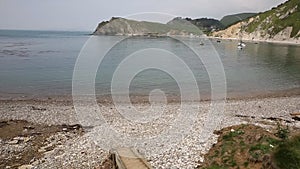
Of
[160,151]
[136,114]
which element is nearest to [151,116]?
[136,114]

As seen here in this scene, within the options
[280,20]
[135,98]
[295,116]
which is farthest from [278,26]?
[295,116]

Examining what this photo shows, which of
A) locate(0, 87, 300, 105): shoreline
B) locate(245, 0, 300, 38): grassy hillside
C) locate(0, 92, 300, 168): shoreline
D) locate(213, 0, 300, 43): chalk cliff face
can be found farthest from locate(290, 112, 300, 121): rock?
locate(245, 0, 300, 38): grassy hillside

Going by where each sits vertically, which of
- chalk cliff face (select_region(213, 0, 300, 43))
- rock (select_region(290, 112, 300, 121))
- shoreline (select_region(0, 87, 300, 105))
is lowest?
shoreline (select_region(0, 87, 300, 105))

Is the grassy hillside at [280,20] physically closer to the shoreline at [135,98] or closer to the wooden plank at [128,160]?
the shoreline at [135,98]

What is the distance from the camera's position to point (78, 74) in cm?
4719

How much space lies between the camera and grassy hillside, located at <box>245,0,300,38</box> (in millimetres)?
163962

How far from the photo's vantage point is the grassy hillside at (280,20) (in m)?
164

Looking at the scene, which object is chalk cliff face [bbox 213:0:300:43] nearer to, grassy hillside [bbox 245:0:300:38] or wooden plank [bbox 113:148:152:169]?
grassy hillside [bbox 245:0:300:38]

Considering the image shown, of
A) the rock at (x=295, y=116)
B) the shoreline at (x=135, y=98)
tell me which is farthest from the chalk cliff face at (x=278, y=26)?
the rock at (x=295, y=116)

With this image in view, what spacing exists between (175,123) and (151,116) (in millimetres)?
2970

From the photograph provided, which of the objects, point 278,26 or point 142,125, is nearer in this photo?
point 142,125

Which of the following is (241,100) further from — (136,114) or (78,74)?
(78,74)

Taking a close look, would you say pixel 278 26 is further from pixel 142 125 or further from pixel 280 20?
pixel 142 125

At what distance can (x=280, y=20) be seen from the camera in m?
179
